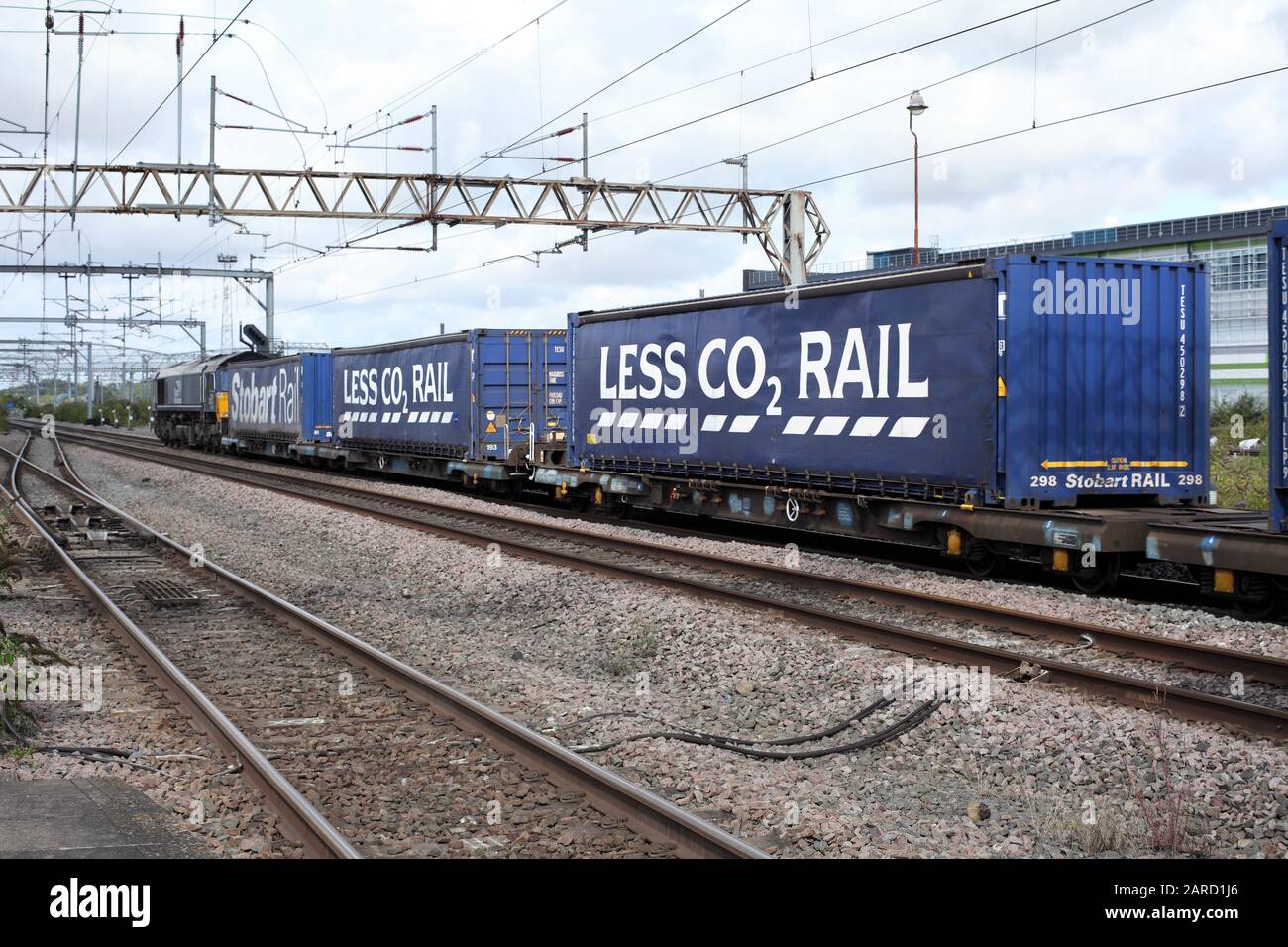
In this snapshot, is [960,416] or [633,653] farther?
[960,416]

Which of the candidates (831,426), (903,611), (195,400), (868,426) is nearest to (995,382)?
(868,426)

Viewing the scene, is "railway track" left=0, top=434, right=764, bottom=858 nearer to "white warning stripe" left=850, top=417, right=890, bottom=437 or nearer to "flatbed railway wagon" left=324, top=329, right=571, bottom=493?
"white warning stripe" left=850, top=417, right=890, bottom=437

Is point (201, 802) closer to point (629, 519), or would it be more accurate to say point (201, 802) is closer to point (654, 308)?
point (654, 308)

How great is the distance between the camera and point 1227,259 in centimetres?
5138

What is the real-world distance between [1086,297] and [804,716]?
255 inches

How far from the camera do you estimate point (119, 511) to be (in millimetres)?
22016

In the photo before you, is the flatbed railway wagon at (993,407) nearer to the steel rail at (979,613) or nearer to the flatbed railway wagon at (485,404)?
the steel rail at (979,613)

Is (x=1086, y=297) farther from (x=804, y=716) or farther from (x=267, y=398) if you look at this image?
(x=267, y=398)

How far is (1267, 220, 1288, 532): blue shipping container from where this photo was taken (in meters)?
9.98

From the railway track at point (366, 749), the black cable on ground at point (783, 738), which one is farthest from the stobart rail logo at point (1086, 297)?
the railway track at point (366, 749)

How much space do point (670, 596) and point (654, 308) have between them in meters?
7.20

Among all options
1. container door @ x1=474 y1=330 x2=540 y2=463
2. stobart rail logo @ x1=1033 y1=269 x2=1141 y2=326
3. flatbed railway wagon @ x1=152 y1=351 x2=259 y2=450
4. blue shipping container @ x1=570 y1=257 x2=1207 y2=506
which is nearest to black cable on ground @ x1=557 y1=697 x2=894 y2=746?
blue shipping container @ x1=570 y1=257 x2=1207 y2=506
